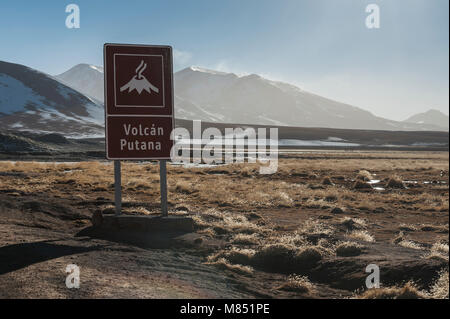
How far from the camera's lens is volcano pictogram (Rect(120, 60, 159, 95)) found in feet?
32.9

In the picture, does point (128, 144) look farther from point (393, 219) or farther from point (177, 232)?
point (393, 219)

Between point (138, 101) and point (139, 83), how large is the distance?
464 mm

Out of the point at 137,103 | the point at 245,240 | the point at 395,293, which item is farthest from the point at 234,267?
the point at 137,103

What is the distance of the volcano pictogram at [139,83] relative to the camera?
32.9ft

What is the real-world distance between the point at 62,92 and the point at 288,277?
18890 cm

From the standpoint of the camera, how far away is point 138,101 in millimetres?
10148

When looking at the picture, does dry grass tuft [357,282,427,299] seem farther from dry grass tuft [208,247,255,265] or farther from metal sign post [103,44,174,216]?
metal sign post [103,44,174,216]

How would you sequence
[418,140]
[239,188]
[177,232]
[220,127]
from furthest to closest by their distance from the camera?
[220,127], [418,140], [239,188], [177,232]

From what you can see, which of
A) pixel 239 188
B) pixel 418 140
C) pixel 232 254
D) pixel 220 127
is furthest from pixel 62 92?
pixel 232 254

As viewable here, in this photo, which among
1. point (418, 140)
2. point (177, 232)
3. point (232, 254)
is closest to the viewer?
point (232, 254)

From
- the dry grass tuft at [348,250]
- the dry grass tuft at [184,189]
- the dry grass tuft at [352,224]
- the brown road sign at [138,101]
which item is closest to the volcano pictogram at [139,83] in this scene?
the brown road sign at [138,101]

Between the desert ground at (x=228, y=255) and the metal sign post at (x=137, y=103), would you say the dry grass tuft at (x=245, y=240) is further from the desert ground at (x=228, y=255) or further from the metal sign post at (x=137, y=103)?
the metal sign post at (x=137, y=103)

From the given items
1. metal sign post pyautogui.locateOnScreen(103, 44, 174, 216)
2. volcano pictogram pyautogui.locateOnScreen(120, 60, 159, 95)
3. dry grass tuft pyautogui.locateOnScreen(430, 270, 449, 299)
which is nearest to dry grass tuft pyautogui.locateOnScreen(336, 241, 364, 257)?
dry grass tuft pyautogui.locateOnScreen(430, 270, 449, 299)
